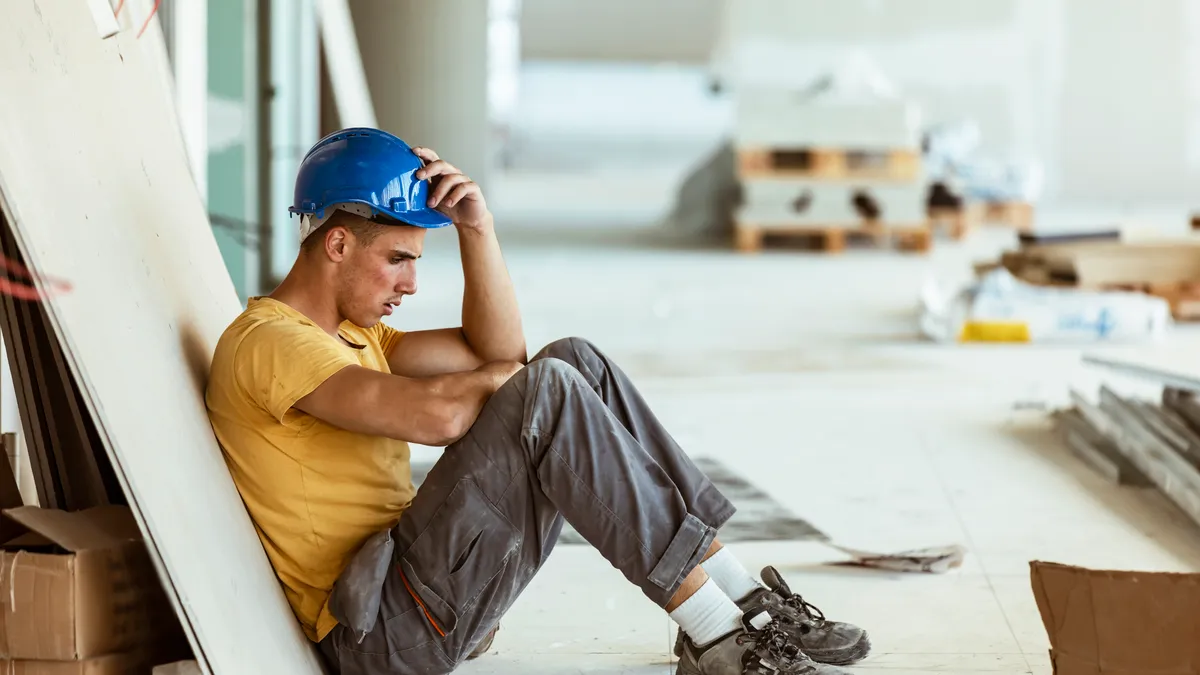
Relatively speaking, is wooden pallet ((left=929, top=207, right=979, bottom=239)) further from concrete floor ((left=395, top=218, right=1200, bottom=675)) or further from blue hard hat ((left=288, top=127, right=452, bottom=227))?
blue hard hat ((left=288, top=127, right=452, bottom=227))

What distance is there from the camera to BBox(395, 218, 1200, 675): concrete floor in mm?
3201

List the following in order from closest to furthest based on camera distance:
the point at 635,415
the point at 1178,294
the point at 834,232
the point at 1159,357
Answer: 1. the point at 635,415
2. the point at 1159,357
3. the point at 1178,294
4. the point at 834,232

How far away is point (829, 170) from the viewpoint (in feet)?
36.2

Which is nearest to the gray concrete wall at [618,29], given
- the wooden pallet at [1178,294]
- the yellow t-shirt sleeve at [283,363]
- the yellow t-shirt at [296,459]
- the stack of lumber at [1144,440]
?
the wooden pallet at [1178,294]

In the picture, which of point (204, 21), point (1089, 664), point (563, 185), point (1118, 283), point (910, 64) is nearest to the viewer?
point (1089, 664)

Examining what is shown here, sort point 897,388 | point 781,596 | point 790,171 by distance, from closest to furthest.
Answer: point 781,596, point 897,388, point 790,171

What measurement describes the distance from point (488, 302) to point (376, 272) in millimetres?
427

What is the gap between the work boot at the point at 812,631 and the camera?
2.75 metres

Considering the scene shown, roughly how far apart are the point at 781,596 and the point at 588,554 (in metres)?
1.07

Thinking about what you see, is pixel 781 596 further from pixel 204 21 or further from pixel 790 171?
pixel 790 171

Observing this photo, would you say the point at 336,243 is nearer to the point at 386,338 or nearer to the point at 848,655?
the point at 386,338

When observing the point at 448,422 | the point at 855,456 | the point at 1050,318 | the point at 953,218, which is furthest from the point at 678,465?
the point at 953,218

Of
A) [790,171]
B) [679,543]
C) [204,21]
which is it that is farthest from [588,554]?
[790,171]

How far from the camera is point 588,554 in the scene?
12.5 feet
